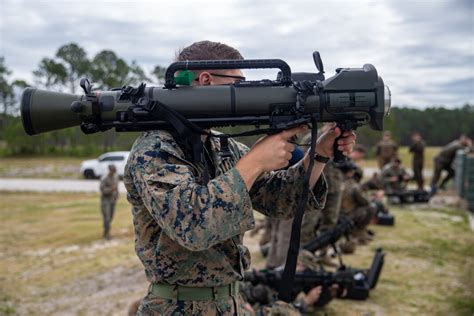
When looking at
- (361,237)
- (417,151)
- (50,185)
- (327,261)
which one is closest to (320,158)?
(327,261)

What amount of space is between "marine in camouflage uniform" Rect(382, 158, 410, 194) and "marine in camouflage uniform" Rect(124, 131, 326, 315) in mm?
10115

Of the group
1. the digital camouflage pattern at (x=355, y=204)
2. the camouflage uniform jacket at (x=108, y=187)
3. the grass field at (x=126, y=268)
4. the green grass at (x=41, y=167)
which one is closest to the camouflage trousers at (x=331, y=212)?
the grass field at (x=126, y=268)

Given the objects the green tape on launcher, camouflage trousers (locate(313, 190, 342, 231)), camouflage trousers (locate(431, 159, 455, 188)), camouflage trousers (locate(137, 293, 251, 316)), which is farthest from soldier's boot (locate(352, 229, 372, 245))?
the green tape on launcher

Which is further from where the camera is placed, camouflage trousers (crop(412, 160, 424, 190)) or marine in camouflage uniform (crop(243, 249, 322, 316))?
camouflage trousers (crop(412, 160, 424, 190))

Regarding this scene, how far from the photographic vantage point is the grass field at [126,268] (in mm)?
5844

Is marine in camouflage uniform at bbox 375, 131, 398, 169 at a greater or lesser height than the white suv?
greater

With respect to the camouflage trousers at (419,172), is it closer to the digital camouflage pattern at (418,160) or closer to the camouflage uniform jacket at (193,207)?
the digital camouflage pattern at (418,160)

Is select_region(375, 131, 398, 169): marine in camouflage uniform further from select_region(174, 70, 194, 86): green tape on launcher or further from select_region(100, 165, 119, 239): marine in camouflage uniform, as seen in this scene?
select_region(174, 70, 194, 86): green tape on launcher

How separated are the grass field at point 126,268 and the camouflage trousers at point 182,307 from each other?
137 inches

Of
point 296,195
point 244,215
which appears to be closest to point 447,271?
point 296,195

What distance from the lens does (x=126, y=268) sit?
7.77 metres

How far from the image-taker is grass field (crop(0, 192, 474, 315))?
5844 mm

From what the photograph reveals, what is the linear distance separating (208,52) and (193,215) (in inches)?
28.9

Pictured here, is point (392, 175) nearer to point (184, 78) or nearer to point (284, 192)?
point (284, 192)
